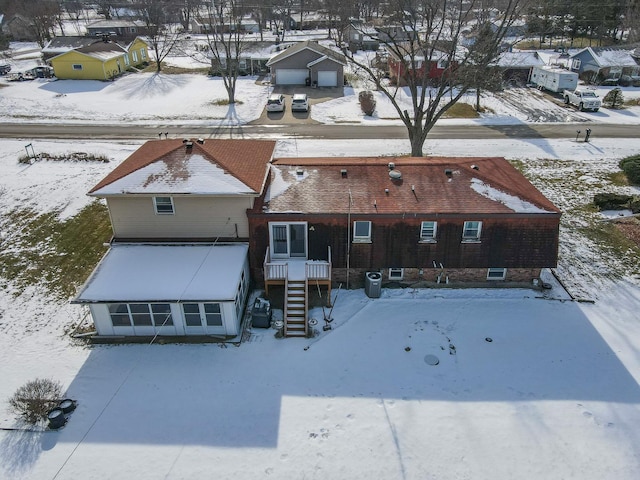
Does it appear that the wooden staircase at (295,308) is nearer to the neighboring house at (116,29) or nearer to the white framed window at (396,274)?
the white framed window at (396,274)

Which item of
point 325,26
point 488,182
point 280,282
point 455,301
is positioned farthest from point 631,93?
point 325,26

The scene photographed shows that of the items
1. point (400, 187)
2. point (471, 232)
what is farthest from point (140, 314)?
point (471, 232)

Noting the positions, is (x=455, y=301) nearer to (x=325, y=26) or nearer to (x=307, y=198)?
(x=307, y=198)

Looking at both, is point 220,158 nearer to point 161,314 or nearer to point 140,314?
point 161,314

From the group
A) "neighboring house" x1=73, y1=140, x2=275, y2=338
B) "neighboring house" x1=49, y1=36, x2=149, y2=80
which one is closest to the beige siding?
"neighboring house" x1=73, y1=140, x2=275, y2=338

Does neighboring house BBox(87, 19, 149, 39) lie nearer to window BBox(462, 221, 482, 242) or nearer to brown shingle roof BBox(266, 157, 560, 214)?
brown shingle roof BBox(266, 157, 560, 214)

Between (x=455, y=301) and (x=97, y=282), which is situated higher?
(x=97, y=282)

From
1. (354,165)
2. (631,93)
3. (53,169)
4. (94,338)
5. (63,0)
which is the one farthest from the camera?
(63,0)
